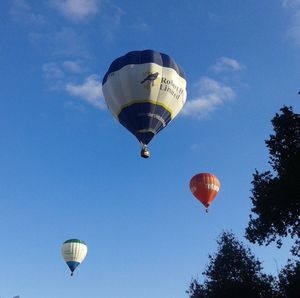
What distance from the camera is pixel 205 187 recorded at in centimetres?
4712

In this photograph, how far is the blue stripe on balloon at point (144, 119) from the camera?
38.5 meters

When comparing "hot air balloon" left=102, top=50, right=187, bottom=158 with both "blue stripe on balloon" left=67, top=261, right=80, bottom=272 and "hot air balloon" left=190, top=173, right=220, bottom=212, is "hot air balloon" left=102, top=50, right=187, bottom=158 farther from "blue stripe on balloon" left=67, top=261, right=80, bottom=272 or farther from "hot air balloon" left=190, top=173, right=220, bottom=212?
"blue stripe on balloon" left=67, top=261, right=80, bottom=272

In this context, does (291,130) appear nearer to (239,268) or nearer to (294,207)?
(294,207)

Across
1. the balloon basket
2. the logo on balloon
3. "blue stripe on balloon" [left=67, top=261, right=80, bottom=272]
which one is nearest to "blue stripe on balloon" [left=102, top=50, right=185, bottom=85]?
the logo on balloon

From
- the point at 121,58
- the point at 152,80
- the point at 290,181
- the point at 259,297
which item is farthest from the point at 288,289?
the point at 121,58

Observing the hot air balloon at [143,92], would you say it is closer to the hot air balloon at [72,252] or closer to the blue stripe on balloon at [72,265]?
the hot air balloon at [72,252]

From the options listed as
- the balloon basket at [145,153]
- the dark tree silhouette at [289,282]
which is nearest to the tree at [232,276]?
the dark tree silhouette at [289,282]

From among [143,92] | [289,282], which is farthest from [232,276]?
[143,92]

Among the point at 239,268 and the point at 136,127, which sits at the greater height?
the point at 136,127

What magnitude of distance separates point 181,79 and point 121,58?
237 inches

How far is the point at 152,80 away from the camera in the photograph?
38.7 metres

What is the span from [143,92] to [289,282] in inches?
847

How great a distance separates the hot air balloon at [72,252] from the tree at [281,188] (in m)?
38.0

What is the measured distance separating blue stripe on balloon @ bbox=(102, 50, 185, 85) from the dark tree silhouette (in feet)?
70.3
